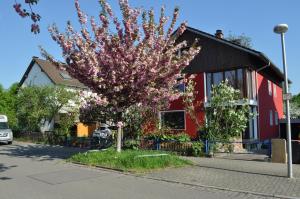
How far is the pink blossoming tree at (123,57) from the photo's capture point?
48.4 feet

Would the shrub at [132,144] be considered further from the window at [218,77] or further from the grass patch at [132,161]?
the window at [218,77]

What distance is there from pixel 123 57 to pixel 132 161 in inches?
159

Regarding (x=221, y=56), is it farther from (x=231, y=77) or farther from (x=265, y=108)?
(x=265, y=108)

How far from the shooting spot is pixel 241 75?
910 inches

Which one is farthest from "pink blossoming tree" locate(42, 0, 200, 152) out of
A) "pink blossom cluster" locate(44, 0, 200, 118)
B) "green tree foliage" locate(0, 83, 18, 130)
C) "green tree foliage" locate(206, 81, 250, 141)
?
"green tree foliage" locate(0, 83, 18, 130)

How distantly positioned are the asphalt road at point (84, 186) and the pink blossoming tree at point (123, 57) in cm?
345

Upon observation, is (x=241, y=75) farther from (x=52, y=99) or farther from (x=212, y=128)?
(x=52, y=99)

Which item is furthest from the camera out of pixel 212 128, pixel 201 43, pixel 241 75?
pixel 201 43

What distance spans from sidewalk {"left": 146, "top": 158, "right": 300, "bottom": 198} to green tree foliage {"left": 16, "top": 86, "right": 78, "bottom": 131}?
17116mm

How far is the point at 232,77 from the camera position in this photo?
23.5 m

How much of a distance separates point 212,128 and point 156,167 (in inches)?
214

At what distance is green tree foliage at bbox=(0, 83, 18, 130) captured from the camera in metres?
34.2

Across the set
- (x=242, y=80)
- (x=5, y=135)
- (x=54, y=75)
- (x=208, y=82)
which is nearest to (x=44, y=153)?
(x=5, y=135)

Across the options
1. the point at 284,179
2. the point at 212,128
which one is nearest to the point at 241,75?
the point at 212,128
